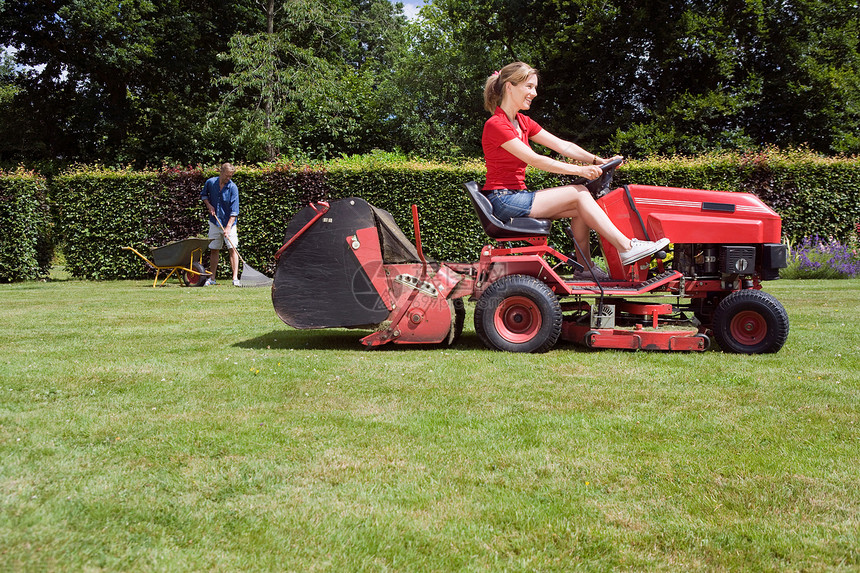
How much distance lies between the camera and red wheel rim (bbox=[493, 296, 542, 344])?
5297 millimetres

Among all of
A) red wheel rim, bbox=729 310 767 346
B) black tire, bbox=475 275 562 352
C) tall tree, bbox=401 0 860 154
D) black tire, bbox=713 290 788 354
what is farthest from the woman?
tall tree, bbox=401 0 860 154

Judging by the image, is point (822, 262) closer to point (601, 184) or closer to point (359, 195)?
point (359, 195)

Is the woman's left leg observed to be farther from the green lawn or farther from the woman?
the green lawn

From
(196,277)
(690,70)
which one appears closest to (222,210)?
(196,277)

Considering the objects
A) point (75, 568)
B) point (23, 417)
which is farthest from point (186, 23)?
point (75, 568)

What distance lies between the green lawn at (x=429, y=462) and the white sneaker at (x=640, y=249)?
73 centimetres

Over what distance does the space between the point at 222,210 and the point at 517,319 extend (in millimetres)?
7391

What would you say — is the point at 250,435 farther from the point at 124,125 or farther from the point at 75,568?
the point at 124,125

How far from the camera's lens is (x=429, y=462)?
2.76 meters

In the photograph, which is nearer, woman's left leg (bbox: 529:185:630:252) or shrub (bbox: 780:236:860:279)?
woman's left leg (bbox: 529:185:630:252)

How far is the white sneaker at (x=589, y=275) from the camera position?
5573 millimetres

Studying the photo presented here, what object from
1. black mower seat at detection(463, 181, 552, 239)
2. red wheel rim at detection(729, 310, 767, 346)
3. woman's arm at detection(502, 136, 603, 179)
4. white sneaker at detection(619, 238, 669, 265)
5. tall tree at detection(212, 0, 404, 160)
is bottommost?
red wheel rim at detection(729, 310, 767, 346)

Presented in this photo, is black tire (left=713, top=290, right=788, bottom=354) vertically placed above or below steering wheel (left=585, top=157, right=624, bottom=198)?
below

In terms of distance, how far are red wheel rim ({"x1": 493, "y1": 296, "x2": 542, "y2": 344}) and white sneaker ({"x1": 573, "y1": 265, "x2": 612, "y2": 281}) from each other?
2.09 feet
